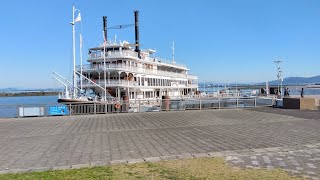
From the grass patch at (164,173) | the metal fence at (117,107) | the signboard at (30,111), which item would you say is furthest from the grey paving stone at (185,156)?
the signboard at (30,111)

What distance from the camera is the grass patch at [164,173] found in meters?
6.60

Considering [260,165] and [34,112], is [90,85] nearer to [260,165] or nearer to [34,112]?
[34,112]

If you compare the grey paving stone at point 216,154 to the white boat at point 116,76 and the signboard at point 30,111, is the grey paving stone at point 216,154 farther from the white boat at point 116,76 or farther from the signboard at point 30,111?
the white boat at point 116,76

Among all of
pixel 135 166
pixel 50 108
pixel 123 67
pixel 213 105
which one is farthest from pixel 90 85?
pixel 135 166

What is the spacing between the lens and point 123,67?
36.8 m

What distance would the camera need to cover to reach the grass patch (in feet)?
21.7

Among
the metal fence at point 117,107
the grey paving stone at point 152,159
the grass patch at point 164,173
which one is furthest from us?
the metal fence at point 117,107

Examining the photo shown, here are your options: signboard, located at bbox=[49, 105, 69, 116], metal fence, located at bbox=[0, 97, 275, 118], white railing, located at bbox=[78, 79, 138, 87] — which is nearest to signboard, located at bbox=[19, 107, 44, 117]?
metal fence, located at bbox=[0, 97, 275, 118]

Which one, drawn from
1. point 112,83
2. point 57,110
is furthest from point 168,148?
point 112,83

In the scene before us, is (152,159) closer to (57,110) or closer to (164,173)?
(164,173)

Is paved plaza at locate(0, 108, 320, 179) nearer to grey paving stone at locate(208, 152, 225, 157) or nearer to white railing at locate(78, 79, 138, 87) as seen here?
grey paving stone at locate(208, 152, 225, 157)

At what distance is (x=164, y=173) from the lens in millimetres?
6867

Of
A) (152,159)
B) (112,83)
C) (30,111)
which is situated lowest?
(152,159)

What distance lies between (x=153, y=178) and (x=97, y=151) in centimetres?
360
